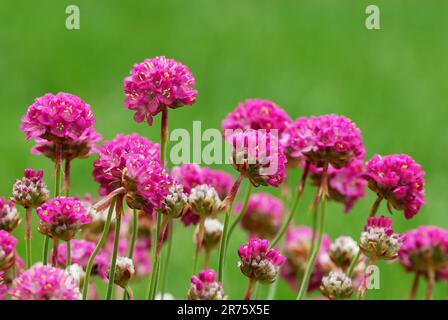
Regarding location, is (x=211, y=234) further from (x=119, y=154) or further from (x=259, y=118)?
(x=119, y=154)

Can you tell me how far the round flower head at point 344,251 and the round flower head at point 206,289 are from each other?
0.37m

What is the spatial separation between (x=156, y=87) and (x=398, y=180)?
1.05 feet

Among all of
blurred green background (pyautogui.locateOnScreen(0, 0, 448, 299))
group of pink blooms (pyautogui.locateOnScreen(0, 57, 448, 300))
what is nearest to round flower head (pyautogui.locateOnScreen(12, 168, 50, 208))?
group of pink blooms (pyautogui.locateOnScreen(0, 57, 448, 300))

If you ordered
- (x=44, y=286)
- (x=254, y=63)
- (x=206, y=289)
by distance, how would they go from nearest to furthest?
1. (x=44, y=286)
2. (x=206, y=289)
3. (x=254, y=63)

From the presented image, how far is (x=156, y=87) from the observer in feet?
3.17

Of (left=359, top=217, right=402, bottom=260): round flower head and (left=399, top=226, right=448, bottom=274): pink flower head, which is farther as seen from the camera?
(left=399, top=226, right=448, bottom=274): pink flower head

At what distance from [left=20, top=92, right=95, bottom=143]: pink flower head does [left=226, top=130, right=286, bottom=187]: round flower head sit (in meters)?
0.17

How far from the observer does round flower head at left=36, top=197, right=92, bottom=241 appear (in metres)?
0.88

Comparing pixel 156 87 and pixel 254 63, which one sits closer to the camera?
pixel 156 87

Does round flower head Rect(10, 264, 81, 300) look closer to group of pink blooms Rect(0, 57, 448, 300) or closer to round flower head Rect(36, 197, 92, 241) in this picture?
group of pink blooms Rect(0, 57, 448, 300)

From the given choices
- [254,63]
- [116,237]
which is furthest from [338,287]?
[254,63]

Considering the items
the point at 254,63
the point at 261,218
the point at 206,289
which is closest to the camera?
the point at 206,289

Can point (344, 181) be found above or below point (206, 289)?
above
